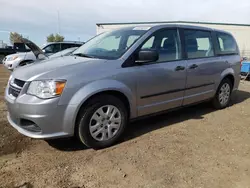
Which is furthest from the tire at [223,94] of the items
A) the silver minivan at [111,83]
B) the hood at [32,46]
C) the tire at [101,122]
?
the hood at [32,46]

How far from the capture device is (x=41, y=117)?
2.98m

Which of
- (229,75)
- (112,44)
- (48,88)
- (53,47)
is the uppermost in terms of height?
(112,44)

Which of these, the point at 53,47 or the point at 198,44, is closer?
the point at 198,44

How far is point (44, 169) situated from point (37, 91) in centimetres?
90

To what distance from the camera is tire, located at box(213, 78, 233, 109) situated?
5320 millimetres

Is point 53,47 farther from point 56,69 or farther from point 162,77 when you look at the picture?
point 56,69

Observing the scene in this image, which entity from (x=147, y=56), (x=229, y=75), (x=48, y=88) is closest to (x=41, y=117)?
(x=48, y=88)

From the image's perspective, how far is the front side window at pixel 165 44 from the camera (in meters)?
3.91

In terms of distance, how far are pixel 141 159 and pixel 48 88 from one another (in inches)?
55.9

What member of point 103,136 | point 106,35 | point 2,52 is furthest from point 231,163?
point 2,52

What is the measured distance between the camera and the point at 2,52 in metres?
18.1

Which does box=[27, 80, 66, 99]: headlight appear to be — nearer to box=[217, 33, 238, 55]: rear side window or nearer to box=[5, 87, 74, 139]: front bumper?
box=[5, 87, 74, 139]: front bumper

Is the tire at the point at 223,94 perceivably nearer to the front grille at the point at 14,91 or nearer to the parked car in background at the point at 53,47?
the front grille at the point at 14,91

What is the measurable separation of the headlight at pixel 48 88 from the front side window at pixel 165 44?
1.41m
